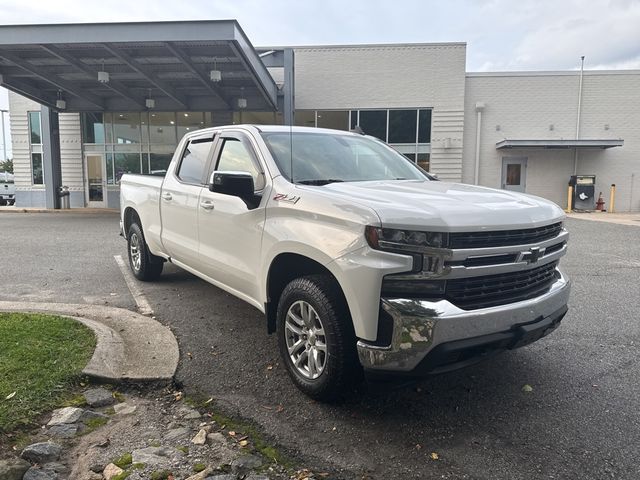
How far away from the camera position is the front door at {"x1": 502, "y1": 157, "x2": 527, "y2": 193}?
861 inches

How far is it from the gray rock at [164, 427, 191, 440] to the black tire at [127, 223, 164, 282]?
384 centimetres

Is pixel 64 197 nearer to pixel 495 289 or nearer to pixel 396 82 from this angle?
pixel 396 82

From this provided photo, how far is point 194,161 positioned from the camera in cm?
514

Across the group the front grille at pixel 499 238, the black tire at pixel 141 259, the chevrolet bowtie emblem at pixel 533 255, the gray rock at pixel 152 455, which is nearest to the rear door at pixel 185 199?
the black tire at pixel 141 259

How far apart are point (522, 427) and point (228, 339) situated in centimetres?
258

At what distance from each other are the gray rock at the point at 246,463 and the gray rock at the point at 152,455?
1.21ft

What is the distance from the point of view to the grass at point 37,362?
3076 mm

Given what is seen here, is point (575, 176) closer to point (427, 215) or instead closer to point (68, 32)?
point (68, 32)

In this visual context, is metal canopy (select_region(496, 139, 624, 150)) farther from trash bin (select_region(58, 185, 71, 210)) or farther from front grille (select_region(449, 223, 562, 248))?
trash bin (select_region(58, 185, 71, 210))

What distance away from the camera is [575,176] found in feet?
69.7

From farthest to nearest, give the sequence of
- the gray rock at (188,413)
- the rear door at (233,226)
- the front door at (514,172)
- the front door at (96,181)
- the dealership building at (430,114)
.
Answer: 1. the front door at (96,181)
2. the front door at (514,172)
3. the dealership building at (430,114)
4. the rear door at (233,226)
5. the gray rock at (188,413)

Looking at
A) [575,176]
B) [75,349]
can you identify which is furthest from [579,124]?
[75,349]

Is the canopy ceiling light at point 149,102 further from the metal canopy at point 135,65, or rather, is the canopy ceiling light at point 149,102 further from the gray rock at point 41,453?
the gray rock at point 41,453

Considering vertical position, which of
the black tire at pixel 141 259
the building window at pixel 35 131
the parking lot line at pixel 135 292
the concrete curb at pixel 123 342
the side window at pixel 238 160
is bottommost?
the parking lot line at pixel 135 292
